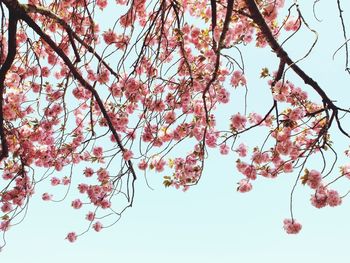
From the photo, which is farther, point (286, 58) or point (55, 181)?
point (55, 181)

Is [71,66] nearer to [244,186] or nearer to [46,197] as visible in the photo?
[244,186]

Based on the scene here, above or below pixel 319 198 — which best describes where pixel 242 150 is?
above

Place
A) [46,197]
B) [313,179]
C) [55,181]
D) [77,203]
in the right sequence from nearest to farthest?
[313,179] → [77,203] → [55,181] → [46,197]

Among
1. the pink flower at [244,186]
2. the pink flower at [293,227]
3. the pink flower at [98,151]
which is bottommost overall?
the pink flower at [293,227]

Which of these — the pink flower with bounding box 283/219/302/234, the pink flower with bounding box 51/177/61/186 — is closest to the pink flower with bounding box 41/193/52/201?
the pink flower with bounding box 51/177/61/186

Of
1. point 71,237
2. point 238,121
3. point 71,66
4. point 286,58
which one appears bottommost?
point 286,58

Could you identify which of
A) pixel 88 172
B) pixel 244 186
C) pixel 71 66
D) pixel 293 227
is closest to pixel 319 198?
pixel 293 227

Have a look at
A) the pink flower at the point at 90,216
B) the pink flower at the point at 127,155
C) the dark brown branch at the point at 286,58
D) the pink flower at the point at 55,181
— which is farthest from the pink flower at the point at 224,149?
the pink flower at the point at 55,181

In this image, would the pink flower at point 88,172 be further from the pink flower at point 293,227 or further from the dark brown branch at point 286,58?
the dark brown branch at point 286,58

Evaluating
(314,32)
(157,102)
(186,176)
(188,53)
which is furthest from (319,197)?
(188,53)

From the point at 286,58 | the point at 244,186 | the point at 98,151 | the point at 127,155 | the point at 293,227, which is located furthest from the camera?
the point at 98,151

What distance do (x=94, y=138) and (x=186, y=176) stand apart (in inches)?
46.8

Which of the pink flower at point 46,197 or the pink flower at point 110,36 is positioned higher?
the pink flower at point 110,36

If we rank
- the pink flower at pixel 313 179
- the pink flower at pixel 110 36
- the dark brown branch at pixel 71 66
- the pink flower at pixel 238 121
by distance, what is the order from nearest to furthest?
the pink flower at pixel 313 179 < the dark brown branch at pixel 71 66 < the pink flower at pixel 238 121 < the pink flower at pixel 110 36
